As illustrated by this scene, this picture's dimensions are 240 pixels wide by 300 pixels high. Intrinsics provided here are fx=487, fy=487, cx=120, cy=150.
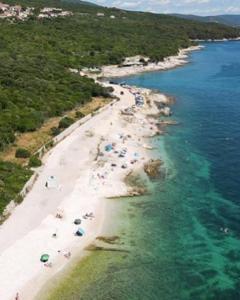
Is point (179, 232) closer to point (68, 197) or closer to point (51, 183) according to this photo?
point (68, 197)

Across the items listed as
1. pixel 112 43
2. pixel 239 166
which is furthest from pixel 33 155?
pixel 112 43

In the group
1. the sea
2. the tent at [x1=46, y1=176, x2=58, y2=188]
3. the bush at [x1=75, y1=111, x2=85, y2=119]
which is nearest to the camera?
the sea

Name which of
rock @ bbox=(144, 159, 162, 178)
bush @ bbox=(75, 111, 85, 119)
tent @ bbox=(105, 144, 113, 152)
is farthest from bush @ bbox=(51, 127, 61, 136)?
rock @ bbox=(144, 159, 162, 178)

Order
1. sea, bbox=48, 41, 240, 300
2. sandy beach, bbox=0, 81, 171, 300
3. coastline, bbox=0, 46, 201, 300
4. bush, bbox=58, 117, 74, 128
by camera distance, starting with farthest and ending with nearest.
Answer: bush, bbox=58, 117, 74, 128 → sandy beach, bbox=0, 81, 171, 300 → coastline, bbox=0, 46, 201, 300 → sea, bbox=48, 41, 240, 300

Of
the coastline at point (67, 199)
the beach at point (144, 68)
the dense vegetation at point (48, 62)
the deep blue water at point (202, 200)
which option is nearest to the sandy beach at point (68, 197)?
the coastline at point (67, 199)

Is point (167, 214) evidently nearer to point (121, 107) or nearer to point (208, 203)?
point (208, 203)

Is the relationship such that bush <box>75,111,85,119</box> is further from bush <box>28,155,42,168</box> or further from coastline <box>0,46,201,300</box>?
bush <box>28,155,42,168</box>
